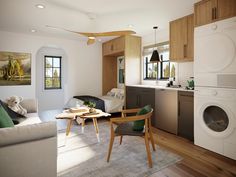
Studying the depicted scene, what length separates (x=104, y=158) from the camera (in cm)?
245

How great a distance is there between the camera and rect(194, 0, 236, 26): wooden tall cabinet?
2.40 meters

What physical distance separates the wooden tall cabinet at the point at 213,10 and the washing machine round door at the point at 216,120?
1.39 metres

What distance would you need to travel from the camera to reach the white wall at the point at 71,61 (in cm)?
486

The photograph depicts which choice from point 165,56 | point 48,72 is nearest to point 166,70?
point 165,56

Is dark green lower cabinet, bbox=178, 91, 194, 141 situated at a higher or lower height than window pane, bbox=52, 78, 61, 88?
lower

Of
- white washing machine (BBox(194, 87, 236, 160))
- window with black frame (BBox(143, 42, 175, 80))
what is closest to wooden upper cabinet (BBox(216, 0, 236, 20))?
white washing machine (BBox(194, 87, 236, 160))

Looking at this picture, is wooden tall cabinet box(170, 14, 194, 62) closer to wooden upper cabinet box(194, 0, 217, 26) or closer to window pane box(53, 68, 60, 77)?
wooden upper cabinet box(194, 0, 217, 26)

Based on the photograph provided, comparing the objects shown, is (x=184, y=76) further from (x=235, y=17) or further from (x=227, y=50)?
(x=235, y=17)

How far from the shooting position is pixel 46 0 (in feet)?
9.23

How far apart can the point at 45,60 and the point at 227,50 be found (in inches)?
224

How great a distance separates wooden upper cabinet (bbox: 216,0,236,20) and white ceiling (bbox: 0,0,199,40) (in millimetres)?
471

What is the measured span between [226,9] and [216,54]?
674 mm

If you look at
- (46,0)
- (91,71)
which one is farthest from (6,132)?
(91,71)

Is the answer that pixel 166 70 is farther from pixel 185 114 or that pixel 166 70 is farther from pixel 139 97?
pixel 185 114
